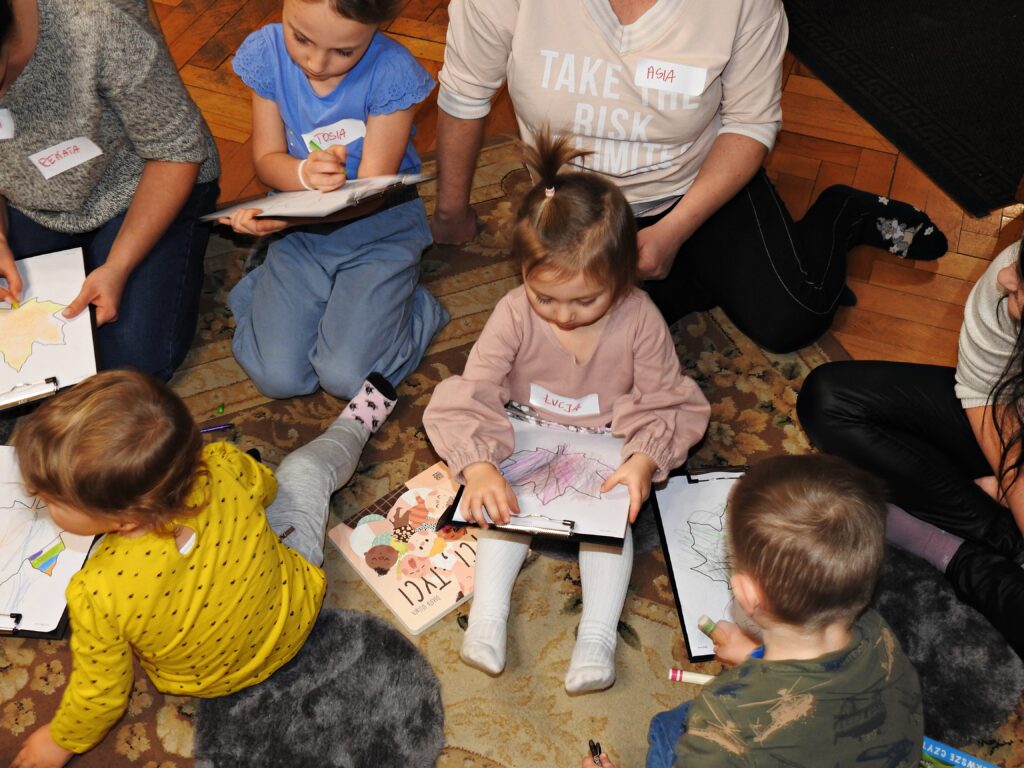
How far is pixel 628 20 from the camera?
5.23ft

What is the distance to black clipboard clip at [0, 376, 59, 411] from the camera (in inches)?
61.7

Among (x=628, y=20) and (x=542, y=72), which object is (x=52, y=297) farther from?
(x=628, y=20)

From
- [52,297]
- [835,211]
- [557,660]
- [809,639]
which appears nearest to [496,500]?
[557,660]

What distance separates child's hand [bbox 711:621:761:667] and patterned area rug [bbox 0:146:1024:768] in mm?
181

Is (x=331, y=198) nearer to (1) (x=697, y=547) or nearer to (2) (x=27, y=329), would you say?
(2) (x=27, y=329)

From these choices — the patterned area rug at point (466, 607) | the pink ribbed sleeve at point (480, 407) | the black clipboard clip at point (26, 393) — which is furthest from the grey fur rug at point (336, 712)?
the black clipboard clip at point (26, 393)

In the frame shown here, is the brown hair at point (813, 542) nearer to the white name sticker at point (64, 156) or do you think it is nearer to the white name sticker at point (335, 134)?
the white name sticker at point (335, 134)

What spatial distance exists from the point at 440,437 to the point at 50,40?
0.90 meters

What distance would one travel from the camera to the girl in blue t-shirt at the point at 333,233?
1715 mm

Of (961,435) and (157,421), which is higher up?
(157,421)

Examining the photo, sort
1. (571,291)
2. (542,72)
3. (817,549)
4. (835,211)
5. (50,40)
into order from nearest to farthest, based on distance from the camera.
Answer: (817,549) < (571,291) < (50,40) < (542,72) < (835,211)

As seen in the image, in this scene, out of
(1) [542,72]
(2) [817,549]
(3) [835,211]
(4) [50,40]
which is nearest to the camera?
(2) [817,549]

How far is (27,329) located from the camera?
5.41 ft

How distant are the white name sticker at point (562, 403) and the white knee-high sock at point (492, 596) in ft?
0.75
